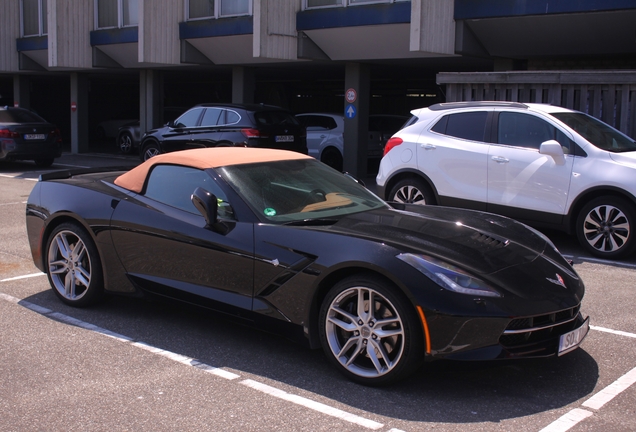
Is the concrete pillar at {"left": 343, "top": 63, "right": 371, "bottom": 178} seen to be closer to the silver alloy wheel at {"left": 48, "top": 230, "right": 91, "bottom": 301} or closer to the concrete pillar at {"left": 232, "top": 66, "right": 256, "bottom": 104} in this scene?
the concrete pillar at {"left": 232, "top": 66, "right": 256, "bottom": 104}

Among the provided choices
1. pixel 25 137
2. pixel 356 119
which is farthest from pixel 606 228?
pixel 25 137

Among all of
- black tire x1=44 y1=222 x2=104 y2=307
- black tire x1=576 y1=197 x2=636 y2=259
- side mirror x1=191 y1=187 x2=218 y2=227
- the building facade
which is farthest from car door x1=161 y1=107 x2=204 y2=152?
side mirror x1=191 y1=187 x2=218 y2=227

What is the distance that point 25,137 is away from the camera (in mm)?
17516

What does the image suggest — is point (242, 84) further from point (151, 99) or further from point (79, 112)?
point (79, 112)

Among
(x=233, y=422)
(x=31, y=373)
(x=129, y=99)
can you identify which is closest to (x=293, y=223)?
(x=233, y=422)

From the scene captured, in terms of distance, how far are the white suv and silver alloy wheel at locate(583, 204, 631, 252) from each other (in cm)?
1

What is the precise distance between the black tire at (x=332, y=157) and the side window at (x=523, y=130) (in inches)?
367

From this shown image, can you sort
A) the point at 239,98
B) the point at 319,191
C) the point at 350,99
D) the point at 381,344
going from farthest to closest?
the point at 239,98 → the point at 350,99 → the point at 319,191 → the point at 381,344

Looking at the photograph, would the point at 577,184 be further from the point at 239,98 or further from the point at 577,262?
the point at 239,98

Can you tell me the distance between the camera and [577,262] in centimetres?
796

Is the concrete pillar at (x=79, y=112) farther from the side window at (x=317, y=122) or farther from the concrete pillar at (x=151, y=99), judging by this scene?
the side window at (x=317, y=122)

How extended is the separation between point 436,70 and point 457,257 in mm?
17016

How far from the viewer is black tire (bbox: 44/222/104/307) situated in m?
5.65

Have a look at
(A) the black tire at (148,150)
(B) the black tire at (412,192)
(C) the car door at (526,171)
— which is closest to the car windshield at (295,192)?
(C) the car door at (526,171)
